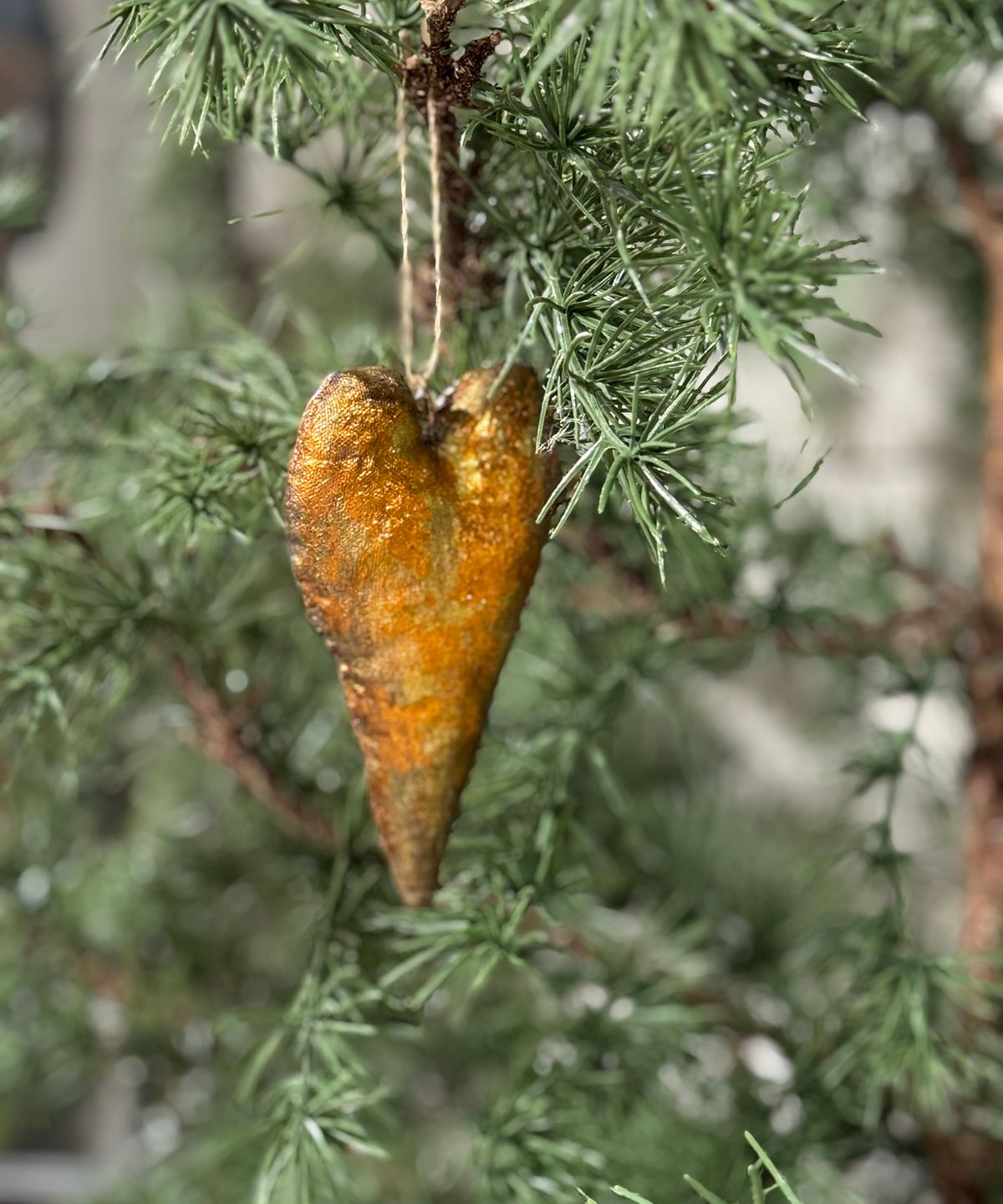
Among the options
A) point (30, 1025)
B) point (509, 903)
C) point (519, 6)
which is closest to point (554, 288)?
point (519, 6)

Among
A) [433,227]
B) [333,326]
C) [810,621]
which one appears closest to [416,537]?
[433,227]

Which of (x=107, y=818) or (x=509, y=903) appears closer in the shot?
(x=509, y=903)

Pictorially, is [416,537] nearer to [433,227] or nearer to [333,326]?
[433,227]

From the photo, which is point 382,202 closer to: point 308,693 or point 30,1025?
point 308,693

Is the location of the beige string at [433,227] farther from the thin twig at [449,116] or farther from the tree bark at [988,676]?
the tree bark at [988,676]

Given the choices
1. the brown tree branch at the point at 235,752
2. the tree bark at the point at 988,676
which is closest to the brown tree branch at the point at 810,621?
the tree bark at the point at 988,676

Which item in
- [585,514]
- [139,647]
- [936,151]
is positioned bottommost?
[139,647]


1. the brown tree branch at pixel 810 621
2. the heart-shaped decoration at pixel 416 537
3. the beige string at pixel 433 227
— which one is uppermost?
the beige string at pixel 433 227
